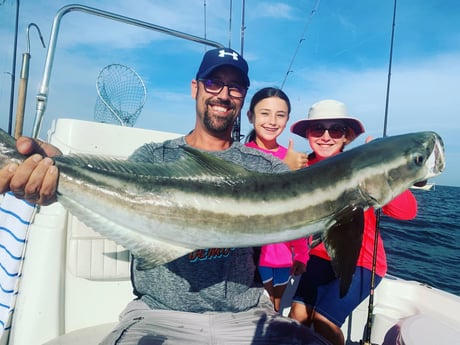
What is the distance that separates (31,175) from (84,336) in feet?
7.72

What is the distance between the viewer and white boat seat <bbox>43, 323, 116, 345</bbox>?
3.46 meters

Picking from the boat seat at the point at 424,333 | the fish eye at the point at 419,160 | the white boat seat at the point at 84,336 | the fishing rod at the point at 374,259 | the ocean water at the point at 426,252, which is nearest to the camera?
the fish eye at the point at 419,160

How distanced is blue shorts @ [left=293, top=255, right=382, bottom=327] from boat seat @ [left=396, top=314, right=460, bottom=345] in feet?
2.24

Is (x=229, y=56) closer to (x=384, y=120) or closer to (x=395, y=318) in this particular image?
(x=384, y=120)

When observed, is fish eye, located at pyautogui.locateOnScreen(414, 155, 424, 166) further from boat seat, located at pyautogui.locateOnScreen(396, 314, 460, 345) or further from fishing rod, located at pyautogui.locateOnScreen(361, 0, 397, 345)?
boat seat, located at pyautogui.locateOnScreen(396, 314, 460, 345)

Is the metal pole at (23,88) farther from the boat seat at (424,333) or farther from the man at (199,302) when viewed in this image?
the boat seat at (424,333)

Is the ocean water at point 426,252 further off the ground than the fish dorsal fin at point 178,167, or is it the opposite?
the fish dorsal fin at point 178,167

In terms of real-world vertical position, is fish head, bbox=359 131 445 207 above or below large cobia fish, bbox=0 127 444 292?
above

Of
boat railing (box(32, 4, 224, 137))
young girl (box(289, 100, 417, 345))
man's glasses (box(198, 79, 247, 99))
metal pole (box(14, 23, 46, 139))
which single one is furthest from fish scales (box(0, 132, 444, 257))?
metal pole (box(14, 23, 46, 139))

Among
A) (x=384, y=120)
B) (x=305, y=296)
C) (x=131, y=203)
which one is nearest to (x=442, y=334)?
(x=305, y=296)

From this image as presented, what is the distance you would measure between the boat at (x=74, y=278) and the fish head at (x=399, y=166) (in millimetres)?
1531

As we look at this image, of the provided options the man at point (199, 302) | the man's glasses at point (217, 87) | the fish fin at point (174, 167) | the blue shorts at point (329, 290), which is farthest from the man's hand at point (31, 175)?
the blue shorts at point (329, 290)

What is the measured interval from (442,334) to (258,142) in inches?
133

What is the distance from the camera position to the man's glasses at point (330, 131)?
4.37 meters
